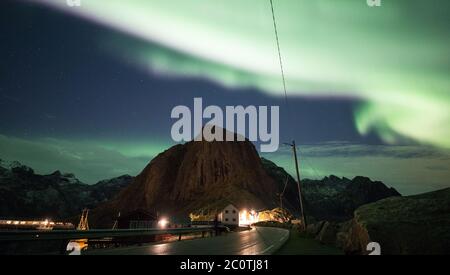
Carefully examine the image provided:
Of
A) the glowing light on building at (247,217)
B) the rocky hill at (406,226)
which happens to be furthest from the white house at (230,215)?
the rocky hill at (406,226)

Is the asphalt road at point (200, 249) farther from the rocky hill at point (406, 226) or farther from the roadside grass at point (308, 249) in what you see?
the rocky hill at point (406, 226)

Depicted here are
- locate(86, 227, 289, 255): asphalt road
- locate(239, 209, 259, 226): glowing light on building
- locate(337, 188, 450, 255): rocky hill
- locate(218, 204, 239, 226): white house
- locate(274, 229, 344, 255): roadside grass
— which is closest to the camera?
locate(337, 188, 450, 255): rocky hill

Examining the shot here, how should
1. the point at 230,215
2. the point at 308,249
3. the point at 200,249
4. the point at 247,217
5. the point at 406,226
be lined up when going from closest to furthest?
the point at 406,226
the point at 200,249
the point at 308,249
the point at 230,215
the point at 247,217

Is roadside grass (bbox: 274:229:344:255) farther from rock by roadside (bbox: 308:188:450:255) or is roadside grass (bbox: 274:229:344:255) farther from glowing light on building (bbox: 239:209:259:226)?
glowing light on building (bbox: 239:209:259:226)

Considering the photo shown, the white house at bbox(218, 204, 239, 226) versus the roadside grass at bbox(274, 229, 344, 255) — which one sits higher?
the white house at bbox(218, 204, 239, 226)

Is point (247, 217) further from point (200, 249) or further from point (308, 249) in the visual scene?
point (200, 249)

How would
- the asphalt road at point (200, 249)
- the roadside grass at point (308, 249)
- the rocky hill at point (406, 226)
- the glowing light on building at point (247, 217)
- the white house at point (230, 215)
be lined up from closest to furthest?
the rocky hill at point (406, 226)
the asphalt road at point (200, 249)
the roadside grass at point (308, 249)
the white house at point (230, 215)
the glowing light on building at point (247, 217)

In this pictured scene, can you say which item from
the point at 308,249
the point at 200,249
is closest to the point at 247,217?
the point at 308,249

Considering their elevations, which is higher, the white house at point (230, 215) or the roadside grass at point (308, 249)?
the white house at point (230, 215)

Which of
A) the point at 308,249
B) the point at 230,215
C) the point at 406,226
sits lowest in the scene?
the point at 308,249

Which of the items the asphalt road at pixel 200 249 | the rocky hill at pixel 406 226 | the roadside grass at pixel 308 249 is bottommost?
the roadside grass at pixel 308 249

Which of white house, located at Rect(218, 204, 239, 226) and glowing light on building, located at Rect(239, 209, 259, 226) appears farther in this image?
glowing light on building, located at Rect(239, 209, 259, 226)

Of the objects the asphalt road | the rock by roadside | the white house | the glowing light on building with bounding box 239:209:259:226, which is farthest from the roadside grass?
the glowing light on building with bounding box 239:209:259:226

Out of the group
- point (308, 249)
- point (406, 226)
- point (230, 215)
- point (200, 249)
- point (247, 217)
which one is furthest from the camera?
point (247, 217)
